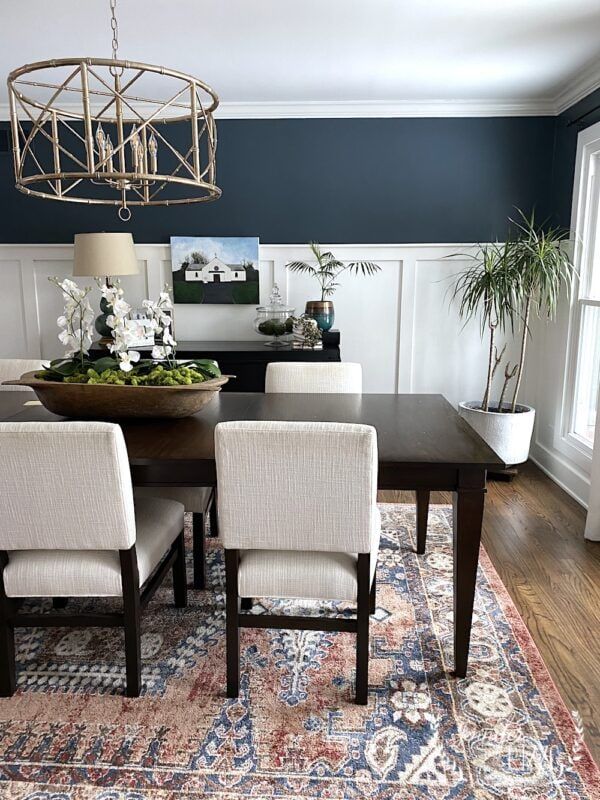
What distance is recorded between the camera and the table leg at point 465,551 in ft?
6.59

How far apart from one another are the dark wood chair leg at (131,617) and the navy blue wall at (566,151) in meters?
3.55

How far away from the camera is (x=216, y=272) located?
15.0 feet

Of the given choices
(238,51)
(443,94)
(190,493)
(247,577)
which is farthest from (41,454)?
(443,94)

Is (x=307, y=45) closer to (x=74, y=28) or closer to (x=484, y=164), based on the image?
(x=74, y=28)

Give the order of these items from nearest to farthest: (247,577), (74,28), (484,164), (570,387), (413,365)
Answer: (247,577) < (74,28) < (570,387) < (484,164) < (413,365)

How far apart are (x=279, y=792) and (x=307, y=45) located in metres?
→ 3.21

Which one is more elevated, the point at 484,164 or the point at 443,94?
the point at 443,94

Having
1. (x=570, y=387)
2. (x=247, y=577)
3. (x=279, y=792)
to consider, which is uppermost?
(x=570, y=387)

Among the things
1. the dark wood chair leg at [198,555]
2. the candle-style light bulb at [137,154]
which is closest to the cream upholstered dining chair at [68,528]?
the dark wood chair leg at [198,555]

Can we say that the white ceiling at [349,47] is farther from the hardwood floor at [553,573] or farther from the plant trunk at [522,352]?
the hardwood floor at [553,573]

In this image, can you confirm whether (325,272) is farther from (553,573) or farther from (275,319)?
(553,573)

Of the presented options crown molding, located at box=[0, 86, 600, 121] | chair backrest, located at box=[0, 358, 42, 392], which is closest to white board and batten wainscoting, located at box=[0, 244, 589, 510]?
crown molding, located at box=[0, 86, 600, 121]

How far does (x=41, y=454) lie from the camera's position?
180cm

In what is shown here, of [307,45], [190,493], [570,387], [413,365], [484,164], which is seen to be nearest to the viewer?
[190,493]
